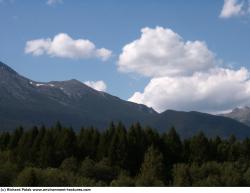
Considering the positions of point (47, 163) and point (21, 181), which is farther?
point (47, 163)

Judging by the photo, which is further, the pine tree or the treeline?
the pine tree

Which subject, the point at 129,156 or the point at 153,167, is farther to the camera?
the point at 129,156

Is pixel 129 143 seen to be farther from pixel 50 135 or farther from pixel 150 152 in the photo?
pixel 50 135

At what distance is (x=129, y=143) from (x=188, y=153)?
54.8 feet

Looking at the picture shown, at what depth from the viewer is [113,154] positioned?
10306 cm

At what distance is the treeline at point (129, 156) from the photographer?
89938 mm

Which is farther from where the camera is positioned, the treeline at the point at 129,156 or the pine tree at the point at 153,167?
the pine tree at the point at 153,167

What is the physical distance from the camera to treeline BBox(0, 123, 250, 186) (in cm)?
8994

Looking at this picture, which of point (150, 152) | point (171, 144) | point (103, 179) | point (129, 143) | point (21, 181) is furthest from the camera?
point (171, 144)

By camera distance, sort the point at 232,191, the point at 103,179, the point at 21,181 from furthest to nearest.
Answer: the point at 103,179
the point at 21,181
the point at 232,191

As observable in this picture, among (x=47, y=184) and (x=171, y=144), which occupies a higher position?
(x=171, y=144)

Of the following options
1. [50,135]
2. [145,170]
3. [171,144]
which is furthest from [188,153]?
[50,135]

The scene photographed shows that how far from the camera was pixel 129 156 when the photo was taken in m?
105

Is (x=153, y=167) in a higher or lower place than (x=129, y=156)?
lower
